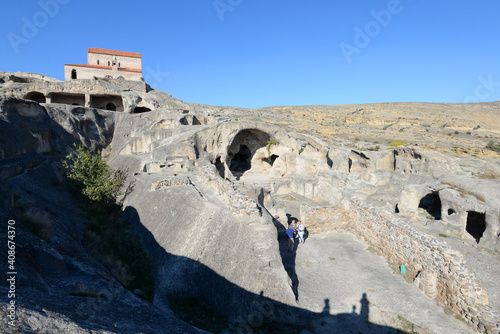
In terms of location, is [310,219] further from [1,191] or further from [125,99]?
[125,99]

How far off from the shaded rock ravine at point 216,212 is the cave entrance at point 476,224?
65 mm

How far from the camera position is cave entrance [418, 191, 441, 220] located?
1470 cm

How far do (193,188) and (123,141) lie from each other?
556 inches

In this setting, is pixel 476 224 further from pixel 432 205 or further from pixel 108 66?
pixel 108 66

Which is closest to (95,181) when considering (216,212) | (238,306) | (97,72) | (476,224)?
(216,212)

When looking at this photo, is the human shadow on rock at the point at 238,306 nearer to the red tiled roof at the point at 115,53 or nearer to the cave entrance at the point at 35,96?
the cave entrance at the point at 35,96

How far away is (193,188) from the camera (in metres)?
11.2

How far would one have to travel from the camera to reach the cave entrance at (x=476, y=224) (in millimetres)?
12336

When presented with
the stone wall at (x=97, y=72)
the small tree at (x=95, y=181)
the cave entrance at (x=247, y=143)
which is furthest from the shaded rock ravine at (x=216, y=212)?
the stone wall at (x=97, y=72)

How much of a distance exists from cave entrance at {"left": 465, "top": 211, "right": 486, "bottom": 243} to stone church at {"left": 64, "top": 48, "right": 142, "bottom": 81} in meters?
37.6

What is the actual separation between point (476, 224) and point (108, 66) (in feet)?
133

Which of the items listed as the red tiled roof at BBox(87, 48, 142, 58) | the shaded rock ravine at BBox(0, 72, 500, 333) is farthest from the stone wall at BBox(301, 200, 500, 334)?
the red tiled roof at BBox(87, 48, 142, 58)

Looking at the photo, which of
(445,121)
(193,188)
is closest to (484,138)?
(445,121)

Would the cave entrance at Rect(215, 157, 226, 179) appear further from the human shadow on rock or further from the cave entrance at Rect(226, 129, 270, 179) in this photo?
the human shadow on rock
